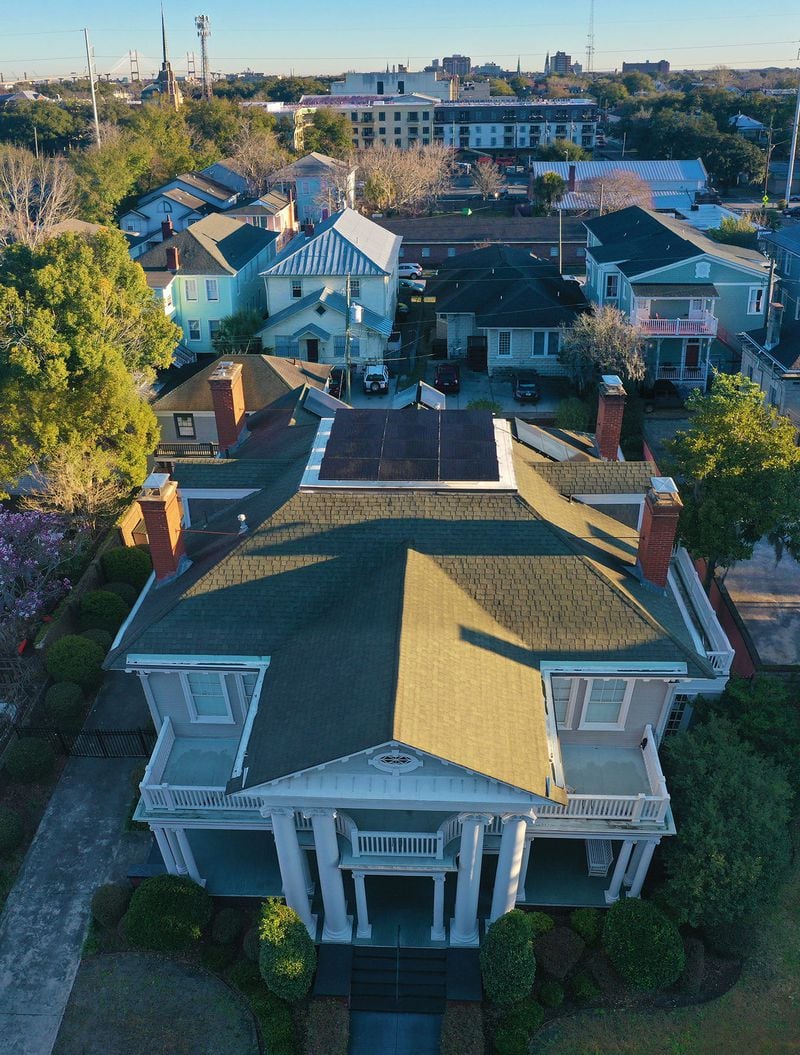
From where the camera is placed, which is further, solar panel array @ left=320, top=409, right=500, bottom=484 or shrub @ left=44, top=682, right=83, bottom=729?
shrub @ left=44, top=682, right=83, bottom=729

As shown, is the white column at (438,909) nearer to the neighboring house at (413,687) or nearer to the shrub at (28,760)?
the neighboring house at (413,687)

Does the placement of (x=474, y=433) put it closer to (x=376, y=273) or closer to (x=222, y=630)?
(x=222, y=630)

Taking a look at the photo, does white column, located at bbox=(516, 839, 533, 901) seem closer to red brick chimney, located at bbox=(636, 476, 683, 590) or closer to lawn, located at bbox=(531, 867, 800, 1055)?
lawn, located at bbox=(531, 867, 800, 1055)

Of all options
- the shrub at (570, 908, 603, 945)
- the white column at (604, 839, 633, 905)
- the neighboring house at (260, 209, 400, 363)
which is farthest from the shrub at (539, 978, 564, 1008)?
the neighboring house at (260, 209, 400, 363)

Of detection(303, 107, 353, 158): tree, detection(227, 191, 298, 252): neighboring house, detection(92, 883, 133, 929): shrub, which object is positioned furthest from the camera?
detection(303, 107, 353, 158): tree

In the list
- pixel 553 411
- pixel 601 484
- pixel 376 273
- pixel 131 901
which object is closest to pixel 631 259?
pixel 553 411
